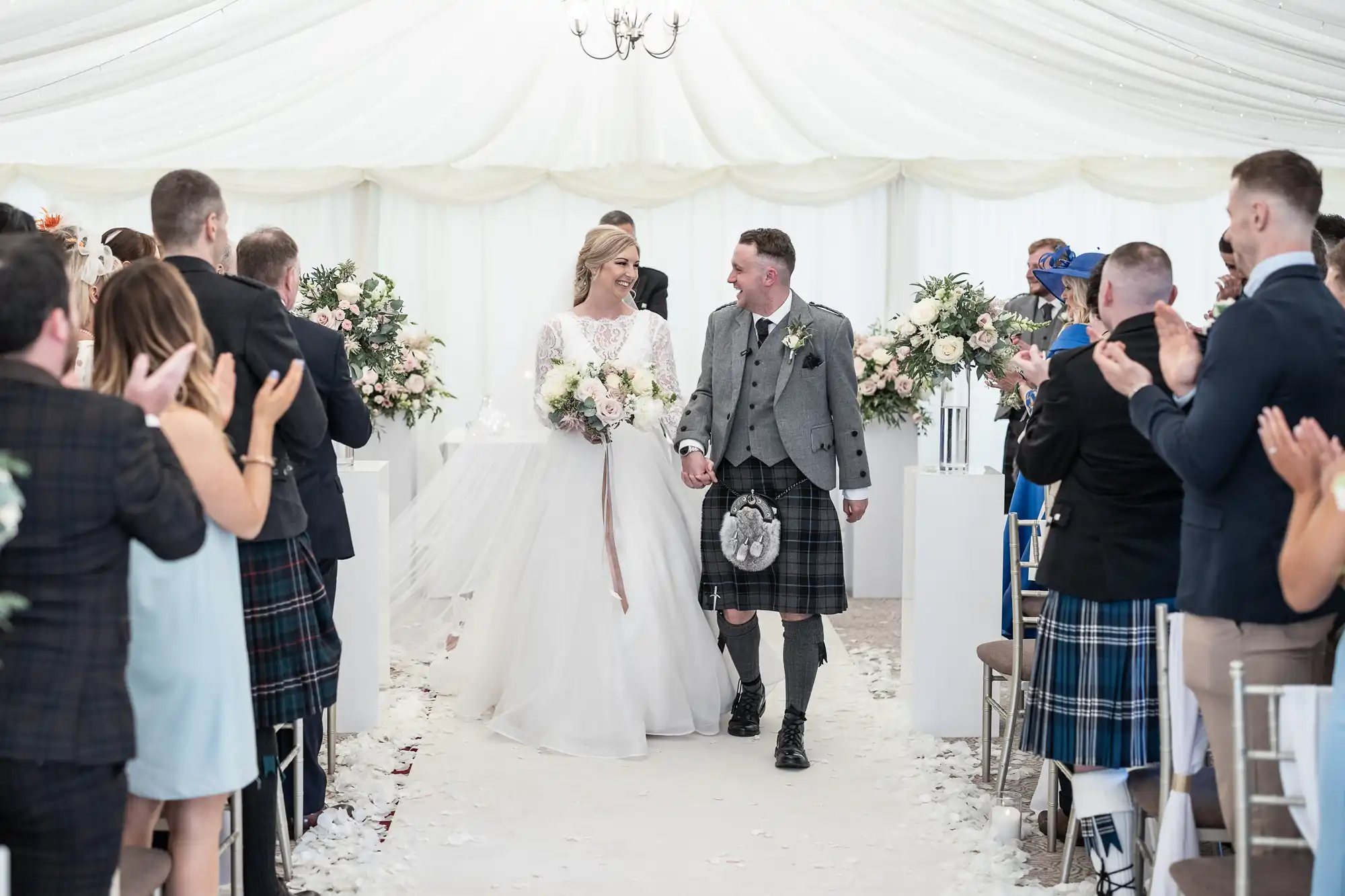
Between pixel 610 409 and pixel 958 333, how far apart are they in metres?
1.33

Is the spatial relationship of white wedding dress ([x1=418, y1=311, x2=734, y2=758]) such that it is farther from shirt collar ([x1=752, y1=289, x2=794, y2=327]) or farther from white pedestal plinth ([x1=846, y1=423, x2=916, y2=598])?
white pedestal plinth ([x1=846, y1=423, x2=916, y2=598])

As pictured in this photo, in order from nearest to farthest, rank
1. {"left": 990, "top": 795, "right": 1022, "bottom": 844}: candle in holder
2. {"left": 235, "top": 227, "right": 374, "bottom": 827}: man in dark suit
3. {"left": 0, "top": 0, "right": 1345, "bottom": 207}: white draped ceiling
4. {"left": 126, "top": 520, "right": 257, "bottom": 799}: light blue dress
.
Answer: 1. {"left": 126, "top": 520, "right": 257, "bottom": 799}: light blue dress
2. {"left": 235, "top": 227, "right": 374, "bottom": 827}: man in dark suit
3. {"left": 990, "top": 795, "right": 1022, "bottom": 844}: candle in holder
4. {"left": 0, "top": 0, "right": 1345, "bottom": 207}: white draped ceiling

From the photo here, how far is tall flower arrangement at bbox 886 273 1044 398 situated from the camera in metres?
4.90

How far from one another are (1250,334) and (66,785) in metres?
2.28

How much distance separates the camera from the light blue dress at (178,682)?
2533 mm

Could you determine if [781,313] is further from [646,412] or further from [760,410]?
[646,412]

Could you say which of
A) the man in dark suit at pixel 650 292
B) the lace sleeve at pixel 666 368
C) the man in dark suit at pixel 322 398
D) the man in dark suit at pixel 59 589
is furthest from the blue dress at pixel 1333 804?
the man in dark suit at pixel 650 292

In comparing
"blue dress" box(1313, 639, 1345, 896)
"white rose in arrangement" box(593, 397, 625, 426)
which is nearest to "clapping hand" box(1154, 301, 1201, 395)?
Result: "blue dress" box(1313, 639, 1345, 896)

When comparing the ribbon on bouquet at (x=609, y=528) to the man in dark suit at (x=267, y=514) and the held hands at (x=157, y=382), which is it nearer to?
the man in dark suit at (x=267, y=514)

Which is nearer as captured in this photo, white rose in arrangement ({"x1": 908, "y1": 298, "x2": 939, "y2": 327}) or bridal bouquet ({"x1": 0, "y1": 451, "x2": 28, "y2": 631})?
bridal bouquet ({"x1": 0, "y1": 451, "x2": 28, "y2": 631})

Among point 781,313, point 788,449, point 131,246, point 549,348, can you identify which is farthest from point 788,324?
point 131,246

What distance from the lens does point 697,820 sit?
4.22m

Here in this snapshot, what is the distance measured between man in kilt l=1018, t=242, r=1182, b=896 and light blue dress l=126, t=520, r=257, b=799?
2017mm

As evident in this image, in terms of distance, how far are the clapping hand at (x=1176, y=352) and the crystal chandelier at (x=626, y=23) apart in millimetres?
4427
